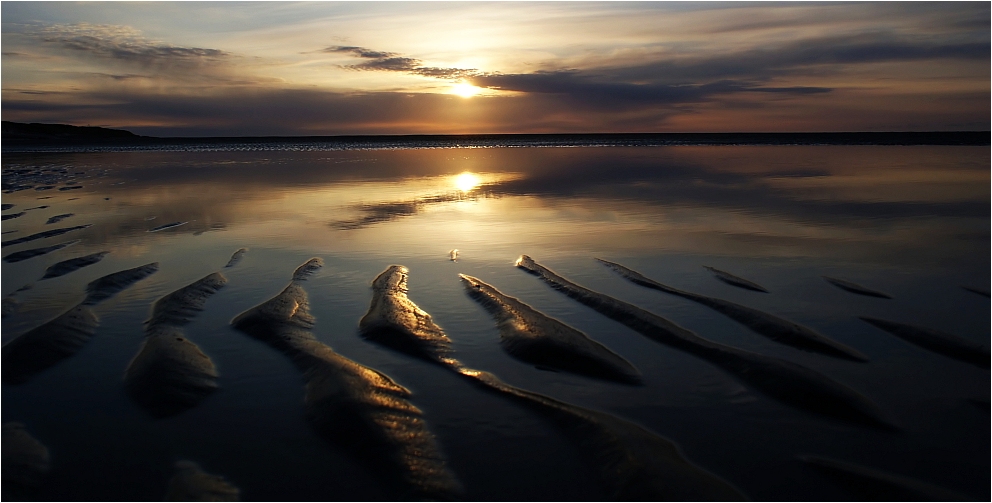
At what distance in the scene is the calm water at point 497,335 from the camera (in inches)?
139

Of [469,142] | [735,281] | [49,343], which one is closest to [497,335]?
[735,281]

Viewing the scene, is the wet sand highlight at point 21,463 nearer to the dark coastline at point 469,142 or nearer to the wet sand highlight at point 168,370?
the wet sand highlight at point 168,370

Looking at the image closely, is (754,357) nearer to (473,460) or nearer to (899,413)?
(899,413)

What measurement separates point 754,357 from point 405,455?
2.81m

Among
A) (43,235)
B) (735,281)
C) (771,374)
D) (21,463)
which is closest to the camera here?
(21,463)

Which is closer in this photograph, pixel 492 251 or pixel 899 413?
pixel 899 413

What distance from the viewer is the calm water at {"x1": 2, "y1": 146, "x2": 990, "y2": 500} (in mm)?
3539

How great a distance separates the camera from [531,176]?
81.2 feet

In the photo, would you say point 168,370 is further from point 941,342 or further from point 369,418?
point 941,342

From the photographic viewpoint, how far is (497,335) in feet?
18.4

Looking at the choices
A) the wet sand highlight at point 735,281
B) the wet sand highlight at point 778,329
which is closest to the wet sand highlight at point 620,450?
the wet sand highlight at point 778,329

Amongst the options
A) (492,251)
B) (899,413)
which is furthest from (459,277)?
(899,413)

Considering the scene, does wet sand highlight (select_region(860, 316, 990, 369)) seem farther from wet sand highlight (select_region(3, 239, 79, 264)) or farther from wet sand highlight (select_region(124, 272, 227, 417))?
wet sand highlight (select_region(3, 239, 79, 264))

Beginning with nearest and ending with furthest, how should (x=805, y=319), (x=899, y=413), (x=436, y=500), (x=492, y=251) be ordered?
(x=436, y=500), (x=899, y=413), (x=805, y=319), (x=492, y=251)
